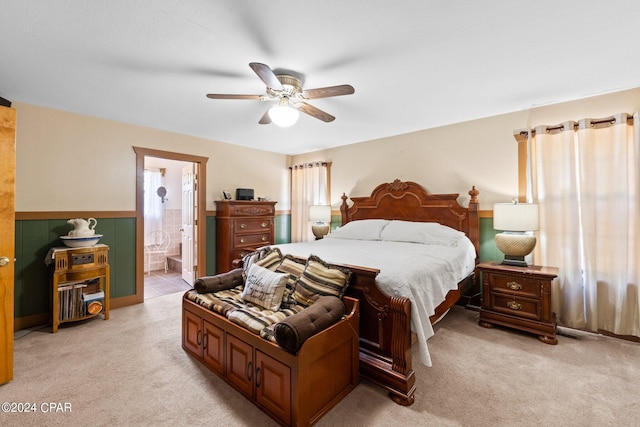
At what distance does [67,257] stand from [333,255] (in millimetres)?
2871

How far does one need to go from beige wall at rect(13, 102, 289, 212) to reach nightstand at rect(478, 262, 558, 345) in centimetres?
440

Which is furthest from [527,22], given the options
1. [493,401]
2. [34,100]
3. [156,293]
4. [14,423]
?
[156,293]

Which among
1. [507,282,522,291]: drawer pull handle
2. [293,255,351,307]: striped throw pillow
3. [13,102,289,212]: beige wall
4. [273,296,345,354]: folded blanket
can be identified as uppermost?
[13,102,289,212]: beige wall

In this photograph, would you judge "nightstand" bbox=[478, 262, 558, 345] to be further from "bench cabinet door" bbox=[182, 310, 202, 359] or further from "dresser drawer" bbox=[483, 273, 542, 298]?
"bench cabinet door" bbox=[182, 310, 202, 359]

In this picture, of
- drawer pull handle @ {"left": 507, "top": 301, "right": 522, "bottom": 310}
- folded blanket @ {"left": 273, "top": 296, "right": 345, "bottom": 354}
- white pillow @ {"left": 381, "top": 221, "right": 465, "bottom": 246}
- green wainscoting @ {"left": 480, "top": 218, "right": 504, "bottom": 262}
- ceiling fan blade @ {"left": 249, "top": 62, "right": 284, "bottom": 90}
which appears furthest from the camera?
green wainscoting @ {"left": 480, "top": 218, "right": 504, "bottom": 262}

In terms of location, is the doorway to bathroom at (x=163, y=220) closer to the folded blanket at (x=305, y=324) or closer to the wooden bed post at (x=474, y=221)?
the folded blanket at (x=305, y=324)

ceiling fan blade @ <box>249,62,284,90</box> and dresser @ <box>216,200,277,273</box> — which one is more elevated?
ceiling fan blade @ <box>249,62,284,90</box>

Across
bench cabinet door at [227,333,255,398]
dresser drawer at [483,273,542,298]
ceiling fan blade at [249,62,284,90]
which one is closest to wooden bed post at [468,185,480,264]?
dresser drawer at [483,273,542,298]

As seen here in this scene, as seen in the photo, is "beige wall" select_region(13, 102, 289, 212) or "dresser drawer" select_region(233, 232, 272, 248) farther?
"dresser drawer" select_region(233, 232, 272, 248)

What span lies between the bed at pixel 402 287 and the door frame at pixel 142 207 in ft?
6.30

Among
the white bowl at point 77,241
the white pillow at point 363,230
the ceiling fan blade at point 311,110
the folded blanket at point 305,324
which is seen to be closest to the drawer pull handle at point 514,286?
the white pillow at point 363,230

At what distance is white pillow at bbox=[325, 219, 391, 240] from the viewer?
382 cm

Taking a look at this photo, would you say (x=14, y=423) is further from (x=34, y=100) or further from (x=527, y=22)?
(x=527, y=22)

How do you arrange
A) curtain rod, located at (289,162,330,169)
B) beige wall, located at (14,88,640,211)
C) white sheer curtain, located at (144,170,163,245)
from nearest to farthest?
beige wall, located at (14,88,640,211) → curtain rod, located at (289,162,330,169) → white sheer curtain, located at (144,170,163,245)
